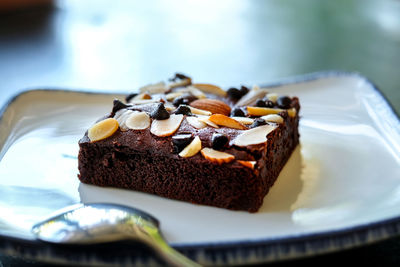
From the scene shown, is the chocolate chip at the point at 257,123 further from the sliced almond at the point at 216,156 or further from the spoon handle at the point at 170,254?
the spoon handle at the point at 170,254

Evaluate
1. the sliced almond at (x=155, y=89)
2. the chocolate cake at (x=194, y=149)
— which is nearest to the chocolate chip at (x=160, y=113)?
the chocolate cake at (x=194, y=149)

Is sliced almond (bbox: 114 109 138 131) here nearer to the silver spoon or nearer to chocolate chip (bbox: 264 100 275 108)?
the silver spoon

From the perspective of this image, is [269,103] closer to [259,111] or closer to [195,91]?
[259,111]

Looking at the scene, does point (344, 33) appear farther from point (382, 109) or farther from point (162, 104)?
point (162, 104)

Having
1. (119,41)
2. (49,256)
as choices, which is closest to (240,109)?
(49,256)

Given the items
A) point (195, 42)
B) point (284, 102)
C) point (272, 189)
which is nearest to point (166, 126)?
point (272, 189)

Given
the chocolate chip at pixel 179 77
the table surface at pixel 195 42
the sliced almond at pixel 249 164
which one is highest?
the chocolate chip at pixel 179 77
